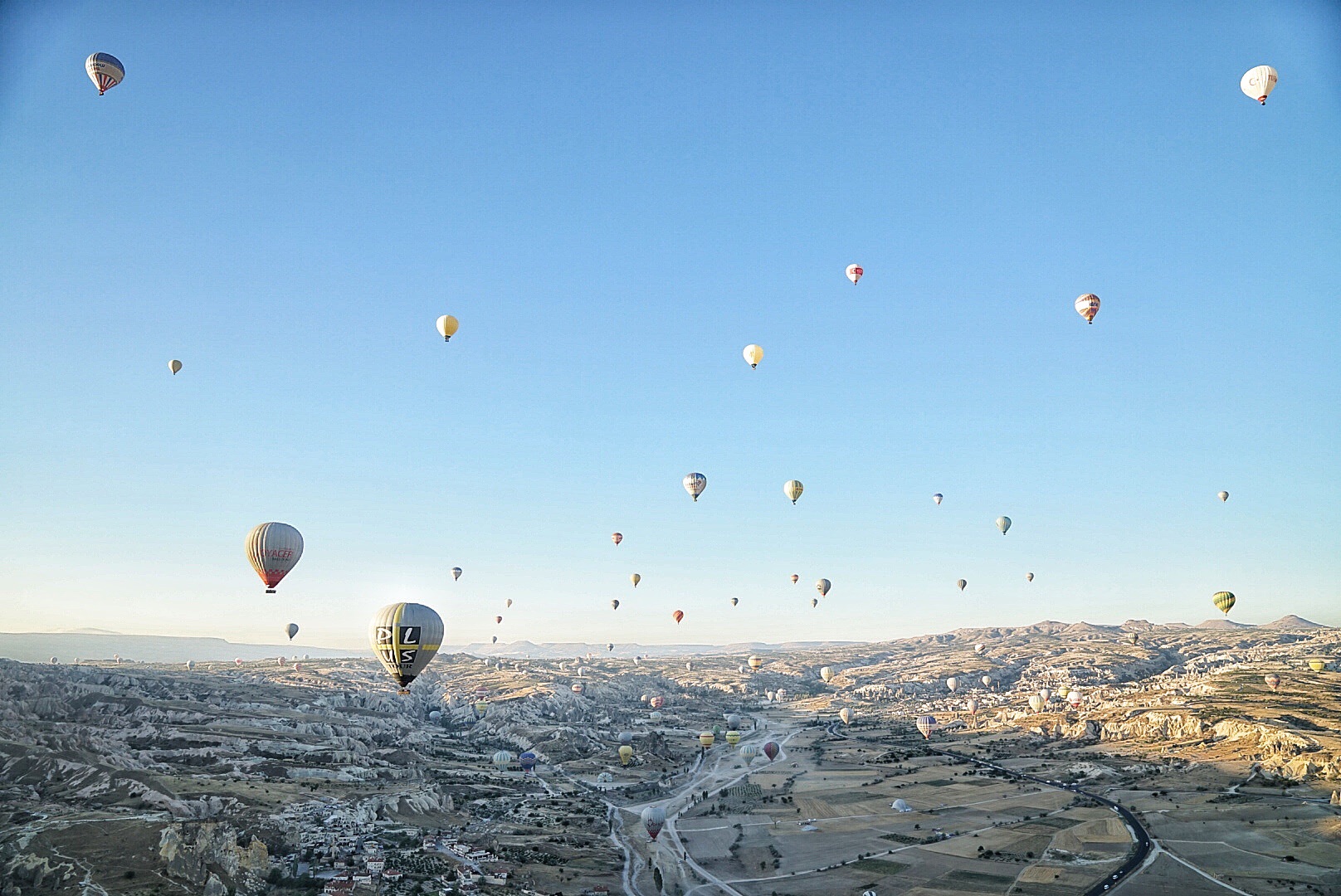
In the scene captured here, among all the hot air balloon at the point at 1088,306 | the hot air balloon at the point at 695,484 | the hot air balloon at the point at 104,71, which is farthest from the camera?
the hot air balloon at the point at 695,484

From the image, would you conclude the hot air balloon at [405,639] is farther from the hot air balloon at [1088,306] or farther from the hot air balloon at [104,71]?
the hot air balloon at [1088,306]

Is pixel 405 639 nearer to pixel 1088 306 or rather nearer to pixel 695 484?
pixel 695 484

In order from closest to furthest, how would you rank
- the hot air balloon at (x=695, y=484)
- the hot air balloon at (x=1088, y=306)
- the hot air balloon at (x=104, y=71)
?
the hot air balloon at (x=104, y=71) → the hot air balloon at (x=1088, y=306) → the hot air balloon at (x=695, y=484)

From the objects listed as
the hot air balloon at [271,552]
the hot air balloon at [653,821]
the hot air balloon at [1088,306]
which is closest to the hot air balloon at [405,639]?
the hot air balloon at [271,552]

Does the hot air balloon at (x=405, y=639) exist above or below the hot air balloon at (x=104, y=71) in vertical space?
below

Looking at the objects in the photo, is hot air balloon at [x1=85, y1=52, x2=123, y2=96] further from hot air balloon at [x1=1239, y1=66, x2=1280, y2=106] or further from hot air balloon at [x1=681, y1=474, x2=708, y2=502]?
hot air balloon at [x1=681, y1=474, x2=708, y2=502]

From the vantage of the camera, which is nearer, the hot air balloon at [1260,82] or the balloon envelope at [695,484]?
the hot air balloon at [1260,82]

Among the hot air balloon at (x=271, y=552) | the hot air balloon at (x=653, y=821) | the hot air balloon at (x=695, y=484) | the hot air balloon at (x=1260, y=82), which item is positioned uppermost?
the hot air balloon at (x=1260, y=82)
